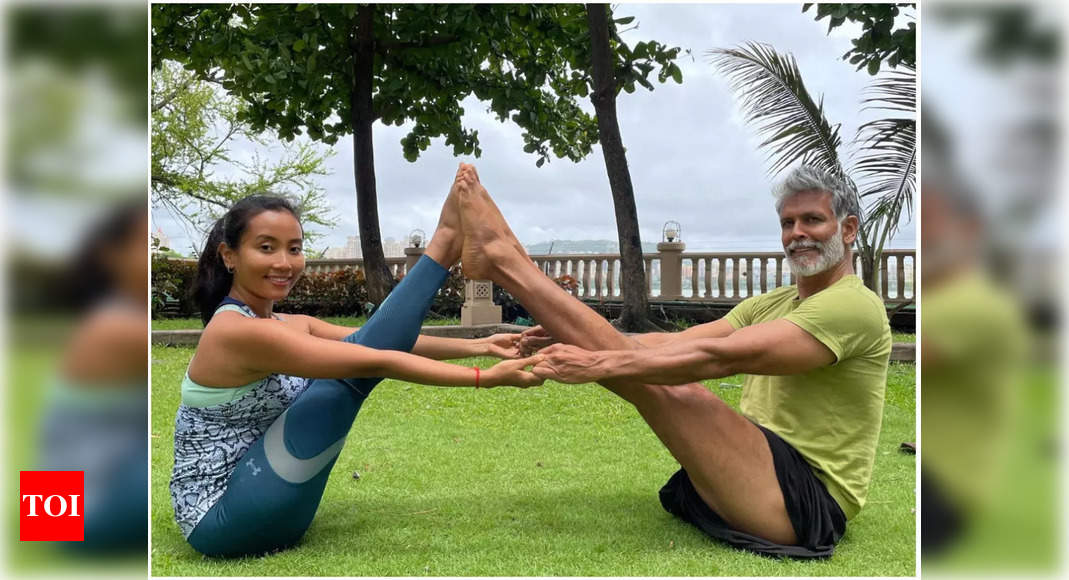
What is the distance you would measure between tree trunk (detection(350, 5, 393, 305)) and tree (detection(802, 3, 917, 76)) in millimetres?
5264

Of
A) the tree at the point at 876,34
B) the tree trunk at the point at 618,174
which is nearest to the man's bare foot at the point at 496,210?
the tree at the point at 876,34

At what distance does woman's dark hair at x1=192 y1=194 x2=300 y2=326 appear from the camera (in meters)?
2.52

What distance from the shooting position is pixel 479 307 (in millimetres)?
9875

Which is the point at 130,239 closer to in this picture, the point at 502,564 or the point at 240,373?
the point at 240,373

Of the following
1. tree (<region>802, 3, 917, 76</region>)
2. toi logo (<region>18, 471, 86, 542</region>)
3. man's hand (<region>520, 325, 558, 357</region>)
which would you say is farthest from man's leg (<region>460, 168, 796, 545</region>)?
tree (<region>802, 3, 917, 76</region>)

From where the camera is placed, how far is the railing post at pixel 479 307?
32.3ft

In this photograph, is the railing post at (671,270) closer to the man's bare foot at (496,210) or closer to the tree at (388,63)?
the tree at (388,63)

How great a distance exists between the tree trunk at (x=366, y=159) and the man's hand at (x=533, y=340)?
22.5 feet

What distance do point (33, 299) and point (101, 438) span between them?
28cm

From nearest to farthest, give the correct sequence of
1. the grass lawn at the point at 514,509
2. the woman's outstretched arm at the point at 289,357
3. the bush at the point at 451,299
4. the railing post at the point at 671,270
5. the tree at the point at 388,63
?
the woman's outstretched arm at the point at 289,357 → the grass lawn at the point at 514,509 → the tree at the point at 388,63 → the railing post at the point at 671,270 → the bush at the point at 451,299

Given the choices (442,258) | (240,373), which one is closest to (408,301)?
(442,258)

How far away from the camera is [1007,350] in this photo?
50.2 inches

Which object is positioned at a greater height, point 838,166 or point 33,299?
point 838,166

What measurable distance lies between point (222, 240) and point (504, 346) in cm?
111
